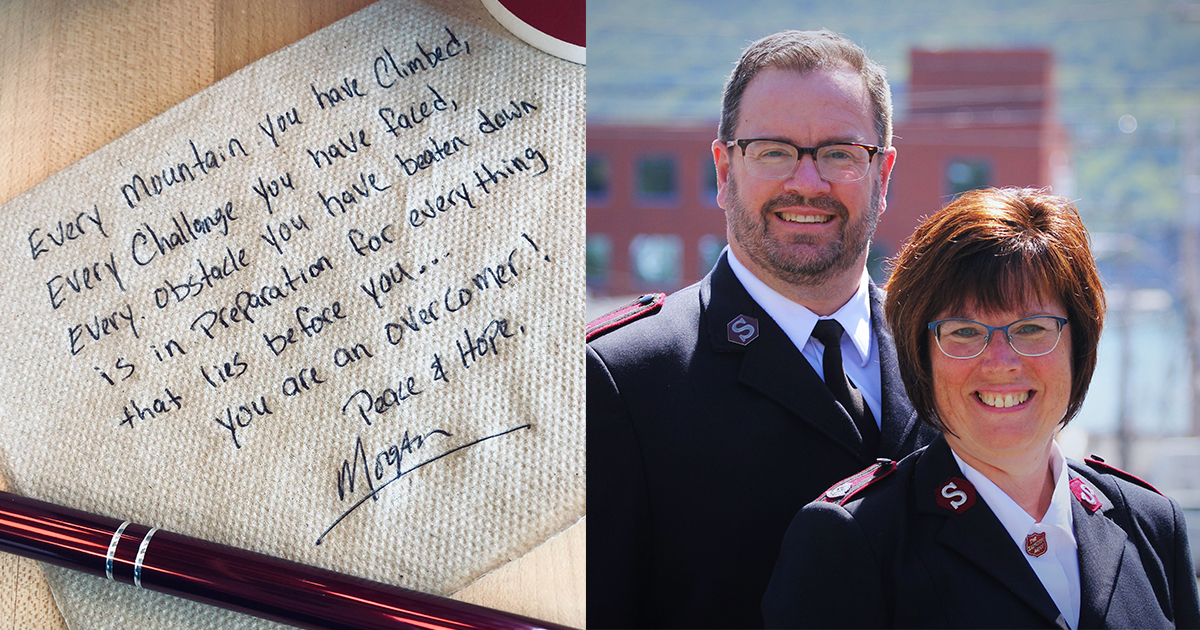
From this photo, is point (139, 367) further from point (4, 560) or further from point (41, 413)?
point (4, 560)

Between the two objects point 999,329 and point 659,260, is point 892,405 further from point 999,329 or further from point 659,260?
point 659,260

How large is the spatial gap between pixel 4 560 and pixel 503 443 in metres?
0.45

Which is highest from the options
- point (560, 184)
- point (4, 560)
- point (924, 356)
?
point (560, 184)

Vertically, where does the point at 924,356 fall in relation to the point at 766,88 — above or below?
below

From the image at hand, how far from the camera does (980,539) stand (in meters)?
0.54

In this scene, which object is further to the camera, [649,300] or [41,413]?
[41,413]

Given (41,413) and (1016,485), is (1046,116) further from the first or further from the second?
(41,413)

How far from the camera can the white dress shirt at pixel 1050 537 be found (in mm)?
540

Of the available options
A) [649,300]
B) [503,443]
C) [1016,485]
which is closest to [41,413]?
[503,443]

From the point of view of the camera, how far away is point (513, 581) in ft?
2.29

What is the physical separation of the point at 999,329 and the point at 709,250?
0.61ft

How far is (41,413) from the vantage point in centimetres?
75

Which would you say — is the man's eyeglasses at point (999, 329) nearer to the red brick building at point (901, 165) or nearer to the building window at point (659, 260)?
the red brick building at point (901, 165)
